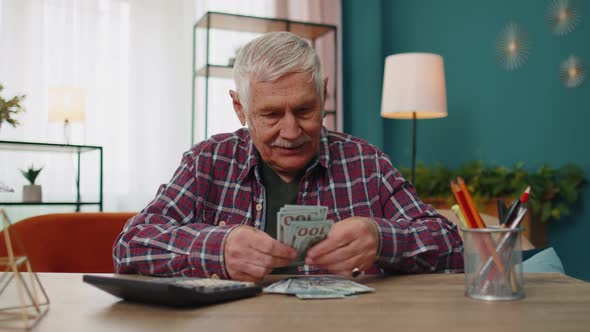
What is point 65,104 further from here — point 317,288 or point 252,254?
point 317,288

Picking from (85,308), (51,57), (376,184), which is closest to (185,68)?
(51,57)

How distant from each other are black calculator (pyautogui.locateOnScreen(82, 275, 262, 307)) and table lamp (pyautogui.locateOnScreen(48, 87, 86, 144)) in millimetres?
3212

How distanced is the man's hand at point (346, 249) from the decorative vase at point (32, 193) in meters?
3.11

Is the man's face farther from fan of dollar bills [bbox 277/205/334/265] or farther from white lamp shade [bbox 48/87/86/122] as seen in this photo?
white lamp shade [bbox 48/87/86/122]

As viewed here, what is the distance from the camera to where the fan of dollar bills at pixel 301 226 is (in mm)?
960

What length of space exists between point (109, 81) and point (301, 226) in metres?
3.61

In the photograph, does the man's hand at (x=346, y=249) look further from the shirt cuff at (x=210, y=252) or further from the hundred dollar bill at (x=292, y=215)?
the shirt cuff at (x=210, y=252)

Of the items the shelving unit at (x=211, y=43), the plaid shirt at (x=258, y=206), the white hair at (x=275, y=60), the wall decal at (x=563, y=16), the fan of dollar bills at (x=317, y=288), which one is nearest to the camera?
the fan of dollar bills at (x=317, y=288)

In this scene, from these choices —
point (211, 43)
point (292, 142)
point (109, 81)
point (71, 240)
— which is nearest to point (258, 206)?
point (292, 142)

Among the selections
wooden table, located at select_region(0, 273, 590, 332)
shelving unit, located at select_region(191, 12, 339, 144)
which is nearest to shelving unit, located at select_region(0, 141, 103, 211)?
shelving unit, located at select_region(191, 12, 339, 144)

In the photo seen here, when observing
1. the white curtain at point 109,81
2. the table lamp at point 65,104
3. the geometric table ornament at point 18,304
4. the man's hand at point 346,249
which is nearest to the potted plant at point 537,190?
the white curtain at point 109,81

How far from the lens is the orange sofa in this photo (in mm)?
1705

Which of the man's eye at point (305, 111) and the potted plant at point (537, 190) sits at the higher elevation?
the man's eye at point (305, 111)

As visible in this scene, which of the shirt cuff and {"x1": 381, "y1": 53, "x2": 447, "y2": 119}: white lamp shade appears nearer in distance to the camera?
the shirt cuff
